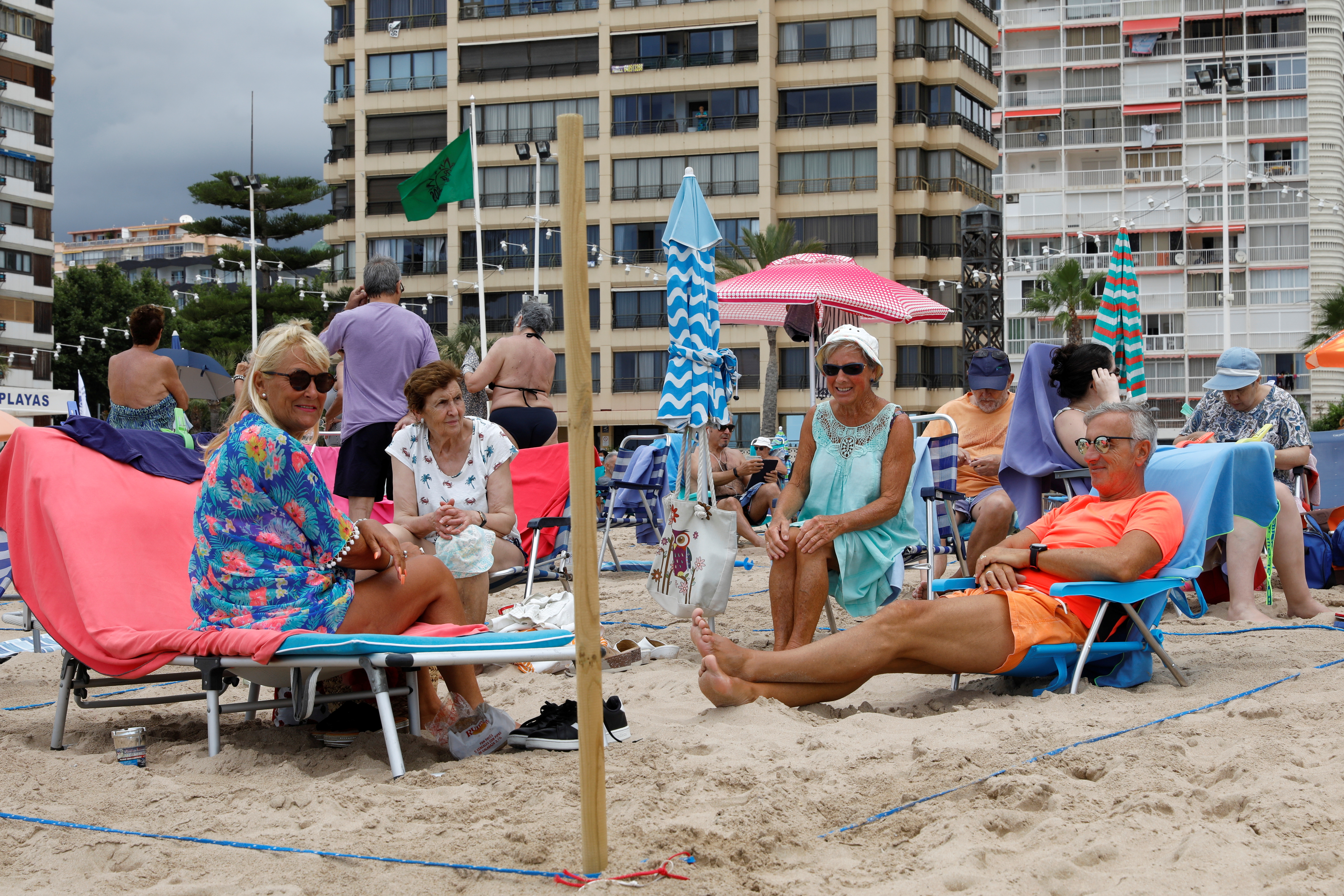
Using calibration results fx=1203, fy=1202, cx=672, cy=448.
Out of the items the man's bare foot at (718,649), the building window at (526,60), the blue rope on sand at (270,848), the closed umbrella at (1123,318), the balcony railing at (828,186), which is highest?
the building window at (526,60)

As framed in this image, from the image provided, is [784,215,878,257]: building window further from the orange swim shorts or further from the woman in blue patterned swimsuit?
the woman in blue patterned swimsuit

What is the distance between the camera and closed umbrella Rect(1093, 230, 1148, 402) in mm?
12234

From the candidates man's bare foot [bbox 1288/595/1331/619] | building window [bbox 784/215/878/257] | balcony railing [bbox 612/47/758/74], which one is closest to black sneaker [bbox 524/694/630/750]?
man's bare foot [bbox 1288/595/1331/619]

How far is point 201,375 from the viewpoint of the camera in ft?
51.2

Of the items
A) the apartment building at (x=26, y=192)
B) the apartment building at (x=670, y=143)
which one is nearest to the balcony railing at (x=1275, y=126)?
the apartment building at (x=670, y=143)

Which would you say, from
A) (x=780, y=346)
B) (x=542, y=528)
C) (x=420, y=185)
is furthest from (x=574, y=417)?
(x=780, y=346)

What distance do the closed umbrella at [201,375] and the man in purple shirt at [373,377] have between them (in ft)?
25.1

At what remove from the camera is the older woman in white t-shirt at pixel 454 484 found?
4.58m

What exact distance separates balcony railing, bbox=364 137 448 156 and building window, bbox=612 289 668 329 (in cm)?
859

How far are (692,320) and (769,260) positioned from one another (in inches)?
1294

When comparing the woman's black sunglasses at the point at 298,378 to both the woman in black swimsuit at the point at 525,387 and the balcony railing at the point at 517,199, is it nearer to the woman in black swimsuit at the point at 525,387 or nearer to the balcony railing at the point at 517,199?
the woman in black swimsuit at the point at 525,387

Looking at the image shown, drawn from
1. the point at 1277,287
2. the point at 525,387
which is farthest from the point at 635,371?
the point at 525,387

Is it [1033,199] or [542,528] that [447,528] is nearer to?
[542,528]

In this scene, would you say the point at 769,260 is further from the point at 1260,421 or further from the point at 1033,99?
the point at 1260,421
